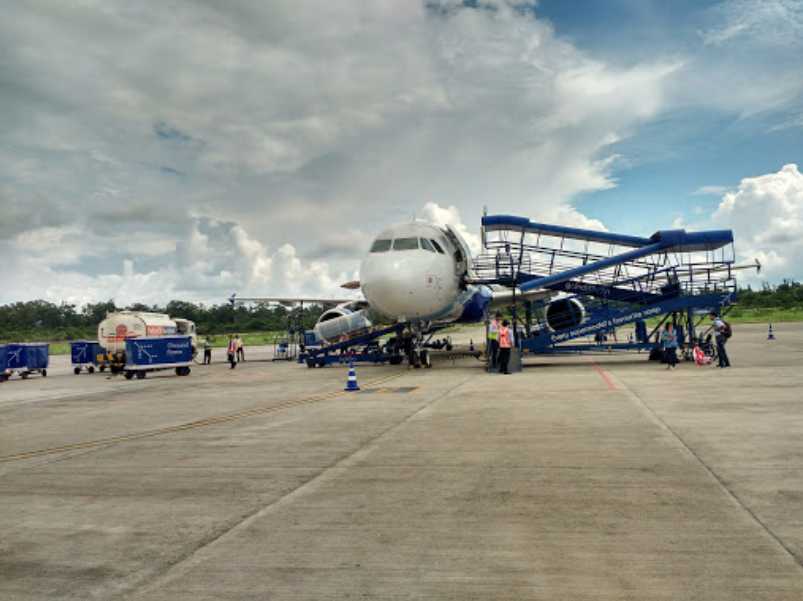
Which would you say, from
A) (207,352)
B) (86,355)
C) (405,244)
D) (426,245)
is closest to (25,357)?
(86,355)

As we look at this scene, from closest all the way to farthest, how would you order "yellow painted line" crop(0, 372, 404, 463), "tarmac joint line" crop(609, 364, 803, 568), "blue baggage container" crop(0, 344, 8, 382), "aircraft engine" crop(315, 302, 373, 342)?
"tarmac joint line" crop(609, 364, 803, 568)
"yellow painted line" crop(0, 372, 404, 463)
"aircraft engine" crop(315, 302, 373, 342)
"blue baggage container" crop(0, 344, 8, 382)

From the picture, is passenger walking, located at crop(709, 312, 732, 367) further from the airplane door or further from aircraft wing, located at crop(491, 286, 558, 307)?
the airplane door

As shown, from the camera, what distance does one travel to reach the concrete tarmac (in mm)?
3225

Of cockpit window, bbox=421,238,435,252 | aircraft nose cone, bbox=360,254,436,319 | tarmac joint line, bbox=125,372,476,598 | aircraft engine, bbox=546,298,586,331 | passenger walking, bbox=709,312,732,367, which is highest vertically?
cockpit window, bbox=421,238,435,252

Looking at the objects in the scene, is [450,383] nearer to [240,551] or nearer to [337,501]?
[337,501]

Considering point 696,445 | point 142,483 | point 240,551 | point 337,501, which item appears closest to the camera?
point 240,551

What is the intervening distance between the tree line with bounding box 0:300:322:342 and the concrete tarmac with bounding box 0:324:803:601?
52.0m

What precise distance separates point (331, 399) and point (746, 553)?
932 centimetres

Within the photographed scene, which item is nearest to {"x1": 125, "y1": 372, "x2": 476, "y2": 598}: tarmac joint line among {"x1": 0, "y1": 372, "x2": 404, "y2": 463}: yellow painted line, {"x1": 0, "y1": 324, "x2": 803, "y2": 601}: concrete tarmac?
{"x1": 0, "y1": 324, "x2": 803, "y2": 601}: concrete tarmac

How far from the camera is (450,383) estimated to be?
14.2 m

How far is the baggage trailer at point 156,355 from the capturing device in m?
22.6

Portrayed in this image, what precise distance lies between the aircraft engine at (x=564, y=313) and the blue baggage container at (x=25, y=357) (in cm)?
2289

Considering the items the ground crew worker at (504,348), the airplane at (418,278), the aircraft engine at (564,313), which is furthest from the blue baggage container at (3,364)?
the aircraft engine at (564,313)

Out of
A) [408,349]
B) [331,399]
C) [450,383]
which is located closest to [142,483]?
[331,399]
